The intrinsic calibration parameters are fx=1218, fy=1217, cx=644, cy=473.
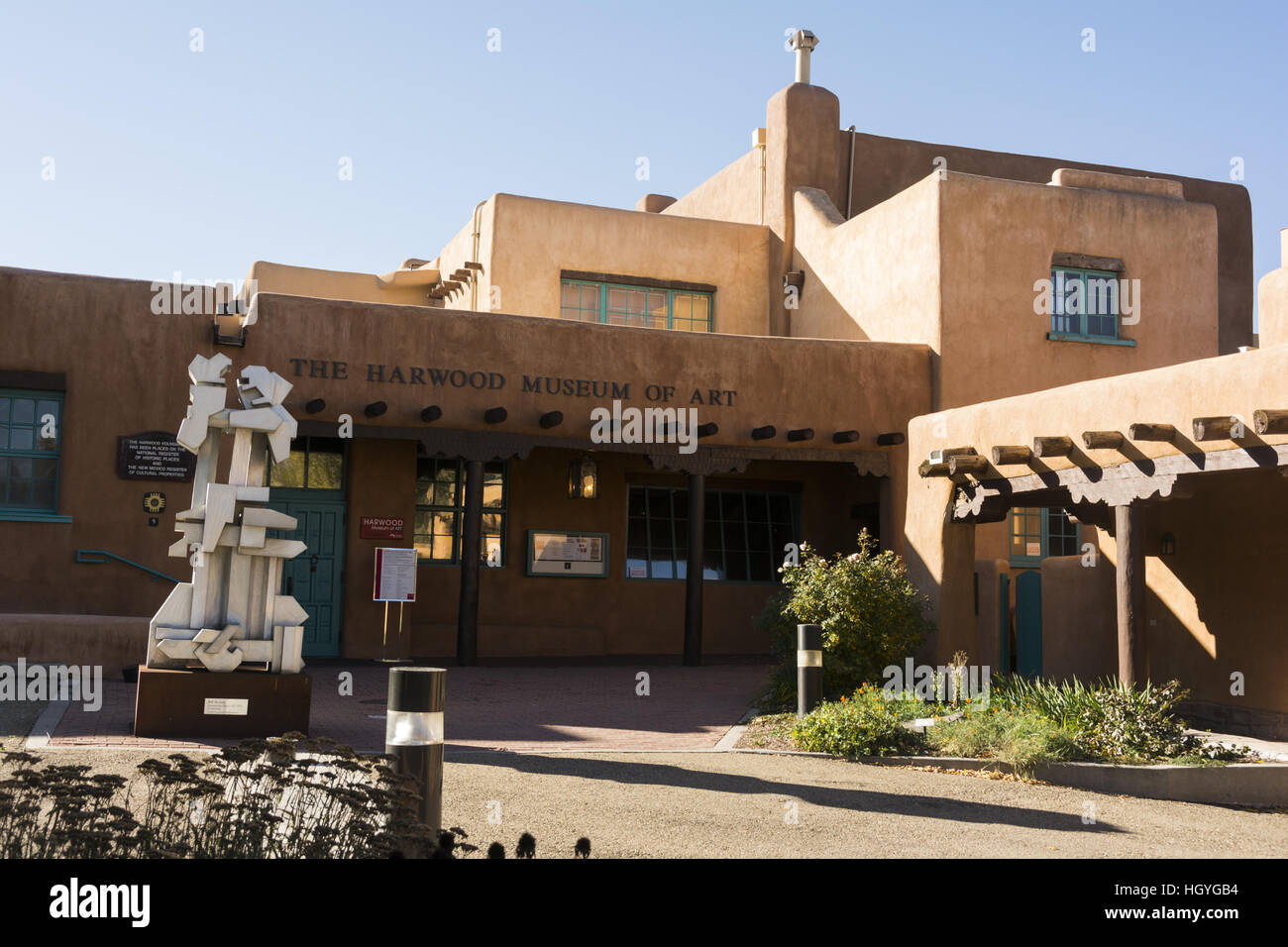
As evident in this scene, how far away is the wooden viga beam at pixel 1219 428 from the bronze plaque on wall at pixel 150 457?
10.6 metres

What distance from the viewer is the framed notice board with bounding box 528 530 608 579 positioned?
58.7 ft

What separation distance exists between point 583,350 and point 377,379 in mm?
2747

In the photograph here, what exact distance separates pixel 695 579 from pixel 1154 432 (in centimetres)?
737

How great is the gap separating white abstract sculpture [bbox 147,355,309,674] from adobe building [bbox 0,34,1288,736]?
3852 millimetres

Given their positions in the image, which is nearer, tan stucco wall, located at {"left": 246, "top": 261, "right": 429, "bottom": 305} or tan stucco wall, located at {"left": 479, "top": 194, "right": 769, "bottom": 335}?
tan stucco wall, located at {"left": 479, "top": 194, "right": 769, "bottom": 335}

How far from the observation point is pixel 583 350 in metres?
16.2

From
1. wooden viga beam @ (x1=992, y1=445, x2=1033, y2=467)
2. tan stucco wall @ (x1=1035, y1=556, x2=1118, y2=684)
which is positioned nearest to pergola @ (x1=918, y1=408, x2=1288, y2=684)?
wooden viga beam @ (x1=992, y1=445, x2=1033, y2=467)

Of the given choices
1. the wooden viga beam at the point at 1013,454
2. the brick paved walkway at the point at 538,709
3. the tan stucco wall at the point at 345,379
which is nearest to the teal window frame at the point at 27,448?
the tan stucco wall at the point at 345,379

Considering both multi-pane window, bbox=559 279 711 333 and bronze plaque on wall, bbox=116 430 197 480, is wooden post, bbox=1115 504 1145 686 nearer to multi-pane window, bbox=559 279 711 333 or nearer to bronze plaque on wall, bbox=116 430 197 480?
multi-pane window, bbox=559 279 711 333

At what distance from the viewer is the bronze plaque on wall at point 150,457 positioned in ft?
46.4

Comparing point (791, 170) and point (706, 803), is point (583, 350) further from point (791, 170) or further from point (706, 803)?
point (706, 803)

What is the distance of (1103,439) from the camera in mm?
10922

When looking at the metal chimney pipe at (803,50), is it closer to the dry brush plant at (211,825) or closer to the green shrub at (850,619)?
the green shrub at (850,619)

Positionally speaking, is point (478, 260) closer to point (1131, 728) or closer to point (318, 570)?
point (318, 570)
